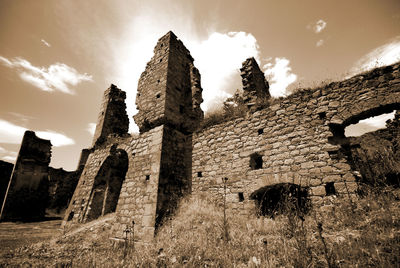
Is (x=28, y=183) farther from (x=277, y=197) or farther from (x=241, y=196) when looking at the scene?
(x=277, y=197)

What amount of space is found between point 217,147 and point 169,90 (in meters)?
2.81

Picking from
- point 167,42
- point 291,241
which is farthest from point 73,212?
point 291,241

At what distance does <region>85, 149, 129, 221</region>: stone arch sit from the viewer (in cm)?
793

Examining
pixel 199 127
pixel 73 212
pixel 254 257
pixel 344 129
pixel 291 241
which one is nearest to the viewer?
pixel 254 257

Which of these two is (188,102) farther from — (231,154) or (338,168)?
(338,168)

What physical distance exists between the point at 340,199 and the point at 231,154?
9.15ft

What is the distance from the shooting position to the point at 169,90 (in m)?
6.89

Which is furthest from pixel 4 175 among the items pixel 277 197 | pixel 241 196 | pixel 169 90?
pixel 277 197

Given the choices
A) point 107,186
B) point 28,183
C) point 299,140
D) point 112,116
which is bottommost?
point 107,186

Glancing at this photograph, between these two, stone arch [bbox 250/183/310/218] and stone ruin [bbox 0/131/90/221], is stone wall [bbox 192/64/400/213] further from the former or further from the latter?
stone ruin [bbox 0/131/90/221]

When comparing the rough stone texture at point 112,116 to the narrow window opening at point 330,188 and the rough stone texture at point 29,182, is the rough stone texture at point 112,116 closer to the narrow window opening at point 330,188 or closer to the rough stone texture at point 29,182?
the rough stone texture at point 29,182

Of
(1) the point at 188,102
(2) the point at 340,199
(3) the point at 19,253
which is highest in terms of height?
(1) the point at 188,102

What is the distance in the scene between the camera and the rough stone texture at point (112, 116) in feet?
30.8

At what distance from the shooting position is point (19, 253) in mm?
4590
